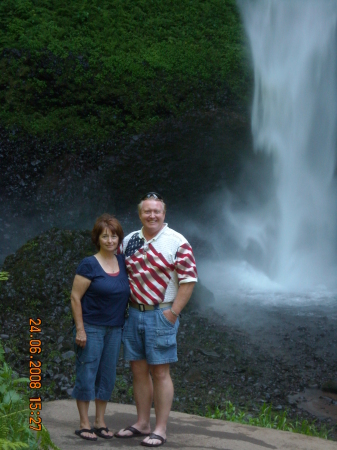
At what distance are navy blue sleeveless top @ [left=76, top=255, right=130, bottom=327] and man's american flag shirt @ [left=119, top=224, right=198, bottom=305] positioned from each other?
93 millimetres

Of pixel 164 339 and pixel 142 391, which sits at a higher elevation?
pixel 164 339

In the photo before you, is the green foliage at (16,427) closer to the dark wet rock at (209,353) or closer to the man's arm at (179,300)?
the man's arm at (179,300)

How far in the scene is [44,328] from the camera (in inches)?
301

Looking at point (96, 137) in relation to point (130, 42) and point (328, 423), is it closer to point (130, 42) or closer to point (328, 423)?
point (130, 42)

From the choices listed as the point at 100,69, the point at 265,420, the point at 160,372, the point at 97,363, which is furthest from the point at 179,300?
the point at 100,69

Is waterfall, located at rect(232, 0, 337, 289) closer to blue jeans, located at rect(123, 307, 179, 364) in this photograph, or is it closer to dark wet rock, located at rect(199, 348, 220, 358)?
dark wet rock, located at rect(199, 348, 220, 358)

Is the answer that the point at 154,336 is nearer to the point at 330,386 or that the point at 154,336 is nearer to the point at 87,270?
the point at 87,270

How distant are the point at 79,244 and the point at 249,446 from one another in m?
5.42

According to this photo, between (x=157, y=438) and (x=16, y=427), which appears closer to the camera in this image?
(x=16, y=427)

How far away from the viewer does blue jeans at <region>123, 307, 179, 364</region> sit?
3961mm

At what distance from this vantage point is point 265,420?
5.49 m

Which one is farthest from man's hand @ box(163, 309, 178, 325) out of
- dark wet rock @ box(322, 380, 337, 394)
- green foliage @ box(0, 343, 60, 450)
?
dark wet rock @ box(322, 380, 337, 394)

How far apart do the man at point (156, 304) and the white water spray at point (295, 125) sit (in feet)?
34.4

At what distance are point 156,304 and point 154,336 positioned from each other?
0.69 feet
